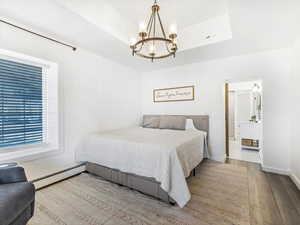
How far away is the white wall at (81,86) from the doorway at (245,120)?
2.75 metres

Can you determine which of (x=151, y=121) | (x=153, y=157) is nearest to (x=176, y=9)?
(x=153, y=157)

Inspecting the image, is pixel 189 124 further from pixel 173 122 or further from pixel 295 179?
pixel 295 179

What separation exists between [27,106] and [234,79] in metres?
3.95

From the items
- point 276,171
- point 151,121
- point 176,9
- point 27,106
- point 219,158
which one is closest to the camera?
point 27,106

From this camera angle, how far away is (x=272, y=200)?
1870 mm

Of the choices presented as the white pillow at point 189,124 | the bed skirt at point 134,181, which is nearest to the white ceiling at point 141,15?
the white pillow at point 189,124

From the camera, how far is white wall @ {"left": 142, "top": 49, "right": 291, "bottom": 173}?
270 cm

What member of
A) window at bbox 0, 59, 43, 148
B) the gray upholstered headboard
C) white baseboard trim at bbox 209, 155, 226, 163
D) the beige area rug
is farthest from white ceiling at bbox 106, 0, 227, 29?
white baseboard trim at bbox 209, 155, 226, 163

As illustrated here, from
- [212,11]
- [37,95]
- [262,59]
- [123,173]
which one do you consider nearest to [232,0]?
[212,11]

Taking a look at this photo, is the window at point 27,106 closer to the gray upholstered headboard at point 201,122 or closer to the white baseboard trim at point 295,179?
the gray upholstered headboard at point 201,122

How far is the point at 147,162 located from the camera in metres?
1.85

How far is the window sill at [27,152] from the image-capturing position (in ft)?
6.35

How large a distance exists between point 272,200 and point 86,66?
3729 millimetres

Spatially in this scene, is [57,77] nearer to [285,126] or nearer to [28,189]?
[28,189]
